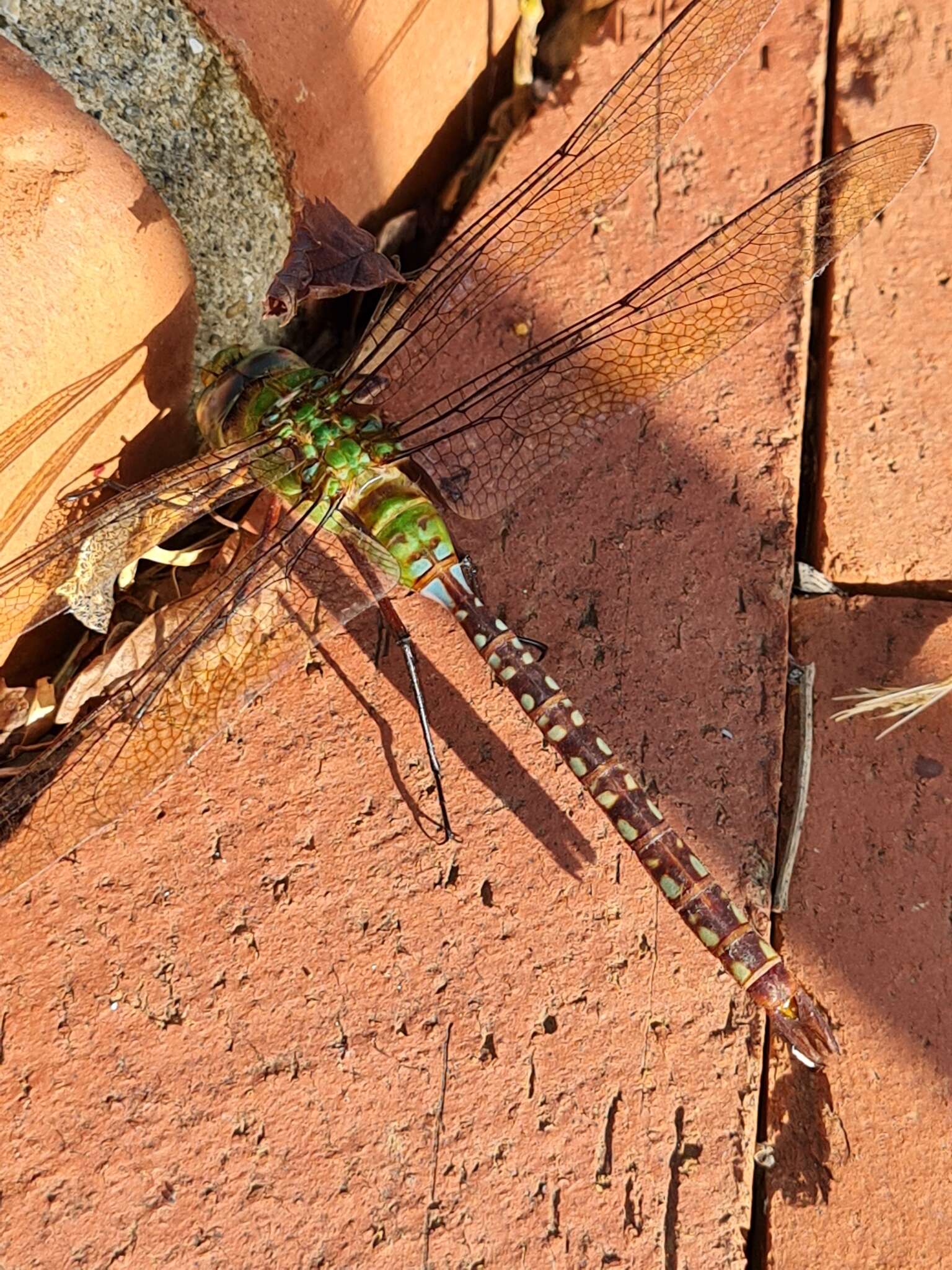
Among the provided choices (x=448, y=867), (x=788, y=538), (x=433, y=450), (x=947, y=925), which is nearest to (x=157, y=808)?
(x=448, y=867)

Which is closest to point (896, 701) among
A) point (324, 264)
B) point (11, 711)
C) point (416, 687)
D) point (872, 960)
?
point (872, 960)

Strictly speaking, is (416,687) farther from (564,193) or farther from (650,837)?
Result: (564,193)

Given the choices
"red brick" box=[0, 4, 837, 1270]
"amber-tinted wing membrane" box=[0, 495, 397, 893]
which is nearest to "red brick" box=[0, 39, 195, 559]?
"amber-tinted wing membrane" box=[0, 495, 397, 893]

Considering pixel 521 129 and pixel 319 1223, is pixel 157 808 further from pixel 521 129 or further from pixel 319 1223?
pixel 521 129

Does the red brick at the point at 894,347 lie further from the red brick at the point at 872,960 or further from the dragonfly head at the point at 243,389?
the dragonfly head at the point at 243,389

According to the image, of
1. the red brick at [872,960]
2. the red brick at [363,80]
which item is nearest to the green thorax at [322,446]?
the red brick at [363,80]

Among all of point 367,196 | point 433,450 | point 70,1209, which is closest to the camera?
point 70,1209
